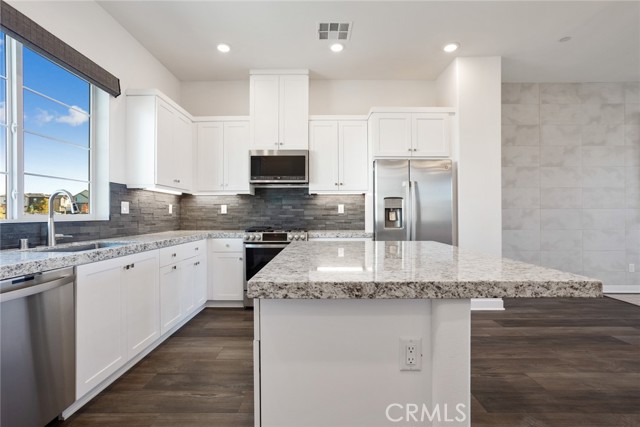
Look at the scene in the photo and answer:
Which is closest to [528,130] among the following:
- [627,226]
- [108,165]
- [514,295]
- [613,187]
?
[613,187]

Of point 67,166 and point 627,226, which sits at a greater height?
point 67,166

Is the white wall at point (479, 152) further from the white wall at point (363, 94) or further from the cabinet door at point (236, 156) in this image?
the cabinet door at point (236, 156)

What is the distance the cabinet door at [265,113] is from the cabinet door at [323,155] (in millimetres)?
473

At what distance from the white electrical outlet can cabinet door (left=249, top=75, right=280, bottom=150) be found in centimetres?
315

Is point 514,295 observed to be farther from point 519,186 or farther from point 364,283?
point 519,186

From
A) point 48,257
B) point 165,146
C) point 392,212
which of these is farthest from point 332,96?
point 48,257

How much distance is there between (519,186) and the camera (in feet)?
14.1

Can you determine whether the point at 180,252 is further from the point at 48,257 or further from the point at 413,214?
the point at 413,214

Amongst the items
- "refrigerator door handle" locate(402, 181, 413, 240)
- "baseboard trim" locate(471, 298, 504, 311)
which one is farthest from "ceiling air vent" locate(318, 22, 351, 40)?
"baseboard trim" locate(471, 298, 504, 311)

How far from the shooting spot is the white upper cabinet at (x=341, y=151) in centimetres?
385

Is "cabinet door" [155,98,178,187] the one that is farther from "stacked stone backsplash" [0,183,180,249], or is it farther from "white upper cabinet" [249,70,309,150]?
"white upper cabinet" [249,70,309,150]

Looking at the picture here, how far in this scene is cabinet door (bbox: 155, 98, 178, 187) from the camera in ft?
9.91

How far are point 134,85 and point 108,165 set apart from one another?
940 millimetres

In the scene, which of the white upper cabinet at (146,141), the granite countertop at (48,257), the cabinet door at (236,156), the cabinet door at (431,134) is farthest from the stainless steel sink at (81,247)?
the cabinet door at (431,134)
